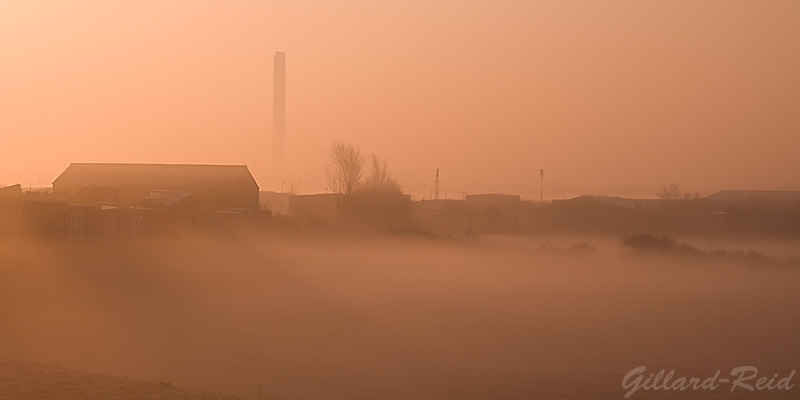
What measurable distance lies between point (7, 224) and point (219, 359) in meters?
14.8

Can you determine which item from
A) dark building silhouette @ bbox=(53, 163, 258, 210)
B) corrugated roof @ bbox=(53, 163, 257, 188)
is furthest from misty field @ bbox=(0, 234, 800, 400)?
corrugated roof @ bbox=(53, 163, 257, 188)

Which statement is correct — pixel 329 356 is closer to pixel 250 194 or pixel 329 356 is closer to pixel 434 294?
pixel 434 294

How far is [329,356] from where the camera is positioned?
21469 mm

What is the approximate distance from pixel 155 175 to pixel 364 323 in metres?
35.1

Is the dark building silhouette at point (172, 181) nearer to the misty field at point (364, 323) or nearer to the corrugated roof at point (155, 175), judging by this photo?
the corrugated roof at point (155, 175)

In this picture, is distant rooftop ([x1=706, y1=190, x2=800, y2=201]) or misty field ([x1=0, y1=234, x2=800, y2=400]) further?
distant rooftop ([x1=706, y1=190, x2=800, y2=201])

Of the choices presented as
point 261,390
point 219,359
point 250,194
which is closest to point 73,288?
point 219,359

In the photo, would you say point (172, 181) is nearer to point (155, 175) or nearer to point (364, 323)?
point (155, 175)

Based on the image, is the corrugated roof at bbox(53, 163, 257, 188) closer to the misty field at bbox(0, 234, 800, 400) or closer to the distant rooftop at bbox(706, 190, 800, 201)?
the misty field at bbox(0, 234, 800, 400)

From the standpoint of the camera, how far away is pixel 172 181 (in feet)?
190

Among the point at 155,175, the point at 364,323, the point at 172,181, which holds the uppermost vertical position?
the point at 155,175

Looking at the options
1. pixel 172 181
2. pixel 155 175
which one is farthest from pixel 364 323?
pixel 155 175

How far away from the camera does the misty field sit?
1878cm

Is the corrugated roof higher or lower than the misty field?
higher
